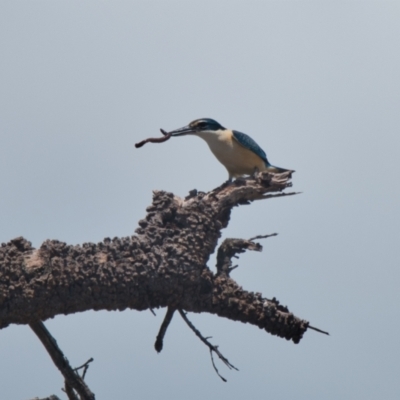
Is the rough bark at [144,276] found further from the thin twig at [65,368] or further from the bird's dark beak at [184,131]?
the bird's dark beak at [184,131]

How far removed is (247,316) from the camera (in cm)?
605

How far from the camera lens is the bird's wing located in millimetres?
9898

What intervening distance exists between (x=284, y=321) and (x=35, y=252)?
1.92 meters

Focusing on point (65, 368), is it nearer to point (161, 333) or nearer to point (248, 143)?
point (161, 333)

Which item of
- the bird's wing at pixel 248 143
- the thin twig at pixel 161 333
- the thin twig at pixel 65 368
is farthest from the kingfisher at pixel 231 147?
the thin twig at pixel 65 368

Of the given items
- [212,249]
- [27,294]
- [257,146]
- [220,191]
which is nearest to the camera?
[27,294]

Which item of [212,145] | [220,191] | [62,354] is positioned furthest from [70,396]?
[212,145]

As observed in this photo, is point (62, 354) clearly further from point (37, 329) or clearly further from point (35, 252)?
point (35, 252)

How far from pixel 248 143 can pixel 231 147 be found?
22 centimetres

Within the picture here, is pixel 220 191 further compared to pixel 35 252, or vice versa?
pixel 220 191

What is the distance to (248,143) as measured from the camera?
9.90m

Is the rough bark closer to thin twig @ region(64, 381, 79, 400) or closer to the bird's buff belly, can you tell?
thin twig @ region(64, 381, 79, 400)

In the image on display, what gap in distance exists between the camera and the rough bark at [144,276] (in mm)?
5551

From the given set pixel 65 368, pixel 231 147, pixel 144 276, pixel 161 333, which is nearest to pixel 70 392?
pixel 65 368
